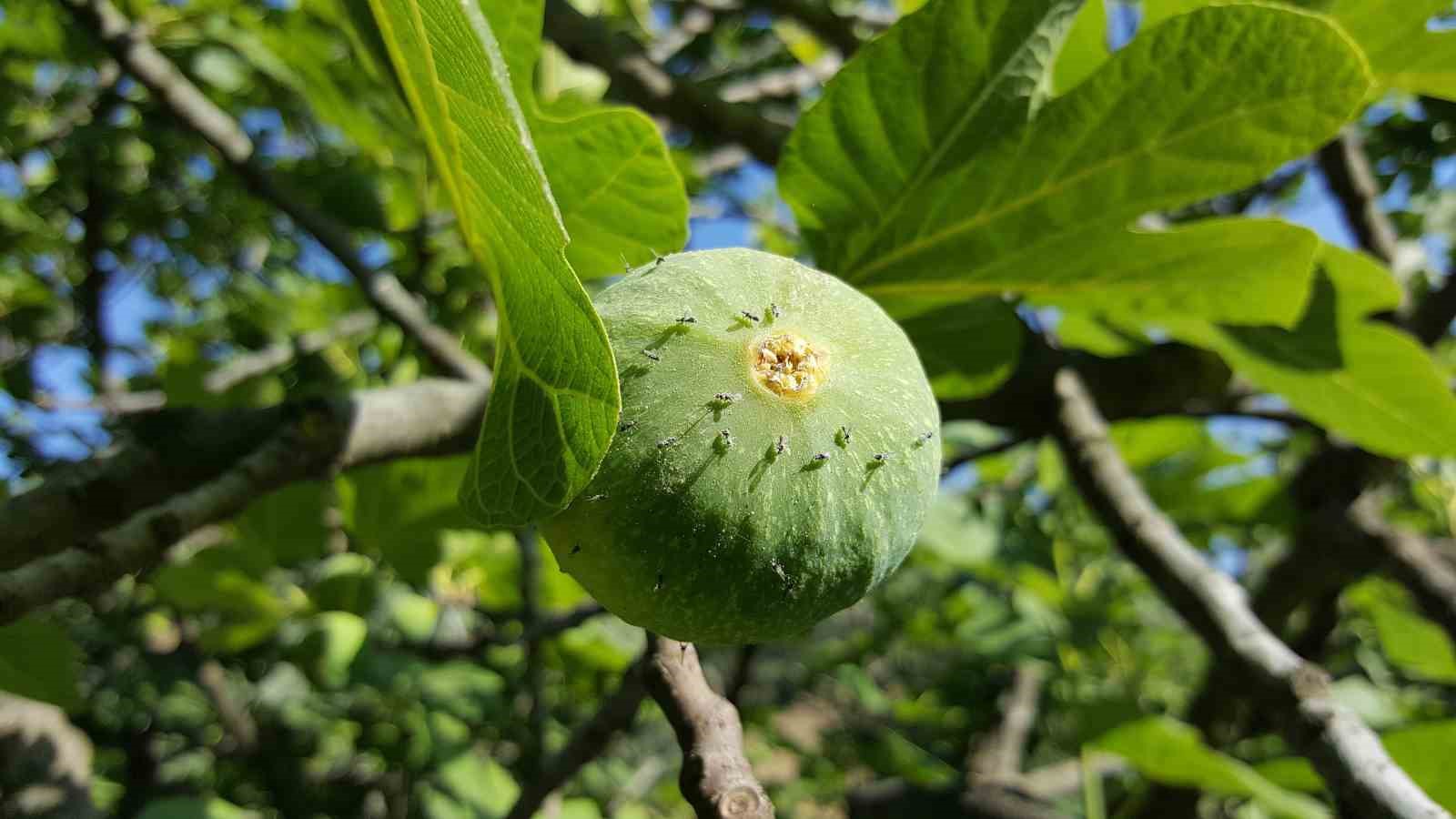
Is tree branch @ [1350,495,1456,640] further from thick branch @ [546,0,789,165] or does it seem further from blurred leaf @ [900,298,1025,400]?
thick branch @ [546,0,789,165]

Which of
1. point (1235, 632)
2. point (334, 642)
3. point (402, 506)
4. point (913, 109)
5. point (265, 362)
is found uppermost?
point (913, 109)

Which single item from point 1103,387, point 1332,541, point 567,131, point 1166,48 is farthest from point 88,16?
point 1332,541

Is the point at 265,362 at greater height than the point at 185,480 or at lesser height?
lesser

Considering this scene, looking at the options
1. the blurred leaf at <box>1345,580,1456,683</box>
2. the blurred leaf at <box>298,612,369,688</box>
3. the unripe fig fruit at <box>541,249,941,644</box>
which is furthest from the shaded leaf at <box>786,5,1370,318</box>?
the blurred leaf at <box>1345,580,1456,683</box>

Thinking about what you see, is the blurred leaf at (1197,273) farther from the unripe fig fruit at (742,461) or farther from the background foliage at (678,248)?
the unripe fig fruit at (742,461)

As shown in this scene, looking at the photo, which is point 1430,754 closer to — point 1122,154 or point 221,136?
point 1122,154

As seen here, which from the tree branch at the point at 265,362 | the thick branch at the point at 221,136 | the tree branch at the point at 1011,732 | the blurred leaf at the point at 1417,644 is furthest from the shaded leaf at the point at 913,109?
the blurred leaf at the point at 1417,644

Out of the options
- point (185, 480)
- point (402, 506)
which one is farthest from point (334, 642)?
point (185, 480)
